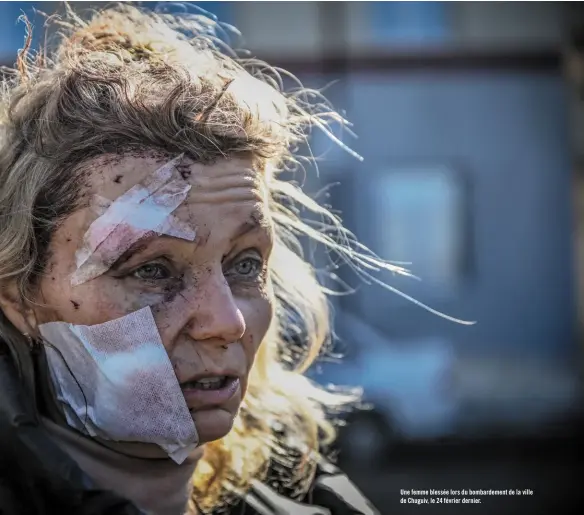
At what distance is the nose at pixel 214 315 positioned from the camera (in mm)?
1693

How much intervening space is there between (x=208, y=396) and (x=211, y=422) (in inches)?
2.3

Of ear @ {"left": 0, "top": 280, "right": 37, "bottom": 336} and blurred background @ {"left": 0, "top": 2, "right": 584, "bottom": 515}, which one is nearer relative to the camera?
ear @ {"left": 0, "top": 280, "right": 37, "bottom": 336}

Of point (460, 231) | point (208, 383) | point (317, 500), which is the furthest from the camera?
point (460, 231)

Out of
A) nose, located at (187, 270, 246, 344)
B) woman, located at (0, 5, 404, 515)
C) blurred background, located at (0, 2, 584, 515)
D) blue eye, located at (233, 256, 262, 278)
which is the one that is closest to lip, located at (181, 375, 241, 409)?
woman, located at (0, 5, 404, 515)

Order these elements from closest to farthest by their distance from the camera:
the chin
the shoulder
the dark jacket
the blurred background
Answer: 1. the dark jacket
2. the chin
3. the shoulder
4. the blurred background

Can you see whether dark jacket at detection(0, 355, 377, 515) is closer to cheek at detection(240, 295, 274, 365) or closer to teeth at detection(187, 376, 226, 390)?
teeth at detection(187, 376, 226, 390)

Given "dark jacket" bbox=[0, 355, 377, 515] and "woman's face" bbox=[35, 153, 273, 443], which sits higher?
"woman's face" bbox=[35, 153, 273, 443]

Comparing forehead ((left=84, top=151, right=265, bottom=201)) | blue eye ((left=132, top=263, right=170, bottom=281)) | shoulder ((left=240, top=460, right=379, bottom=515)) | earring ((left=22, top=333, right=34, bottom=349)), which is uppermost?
forehead ((left=84, top=151, right=265, bottom=201))

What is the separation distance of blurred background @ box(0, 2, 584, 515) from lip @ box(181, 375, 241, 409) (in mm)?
2405

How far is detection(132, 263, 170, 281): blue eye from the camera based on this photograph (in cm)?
170

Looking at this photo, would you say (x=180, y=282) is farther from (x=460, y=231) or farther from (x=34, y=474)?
(x=460, y=231)

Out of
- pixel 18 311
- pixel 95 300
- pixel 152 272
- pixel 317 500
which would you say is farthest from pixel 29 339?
pixel 317 500

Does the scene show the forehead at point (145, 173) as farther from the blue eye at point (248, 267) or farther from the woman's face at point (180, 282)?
the blue eye at point (248, 267)

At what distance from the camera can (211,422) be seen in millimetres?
1747
